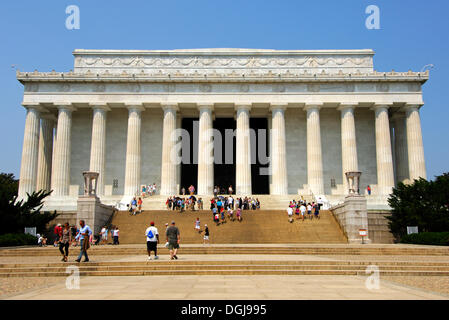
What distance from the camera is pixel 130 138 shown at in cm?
5181

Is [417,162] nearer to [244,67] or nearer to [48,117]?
[244,67]

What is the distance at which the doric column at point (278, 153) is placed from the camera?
1988 inches

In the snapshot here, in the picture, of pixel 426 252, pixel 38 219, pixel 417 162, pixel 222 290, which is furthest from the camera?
pixel 417 162

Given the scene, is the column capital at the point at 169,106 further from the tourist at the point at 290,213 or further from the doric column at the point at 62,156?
the tourist at the point at 290,213

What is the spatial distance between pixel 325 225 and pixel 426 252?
12698 mm

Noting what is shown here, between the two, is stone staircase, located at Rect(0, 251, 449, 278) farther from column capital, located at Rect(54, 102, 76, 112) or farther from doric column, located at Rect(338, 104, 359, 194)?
column capital, located at Rect(54, 102, 76, 112)

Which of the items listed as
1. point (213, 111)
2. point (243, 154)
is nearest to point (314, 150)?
point (243, 154)

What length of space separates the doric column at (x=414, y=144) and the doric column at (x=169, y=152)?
1117 inches

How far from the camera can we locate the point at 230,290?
38.8 feet

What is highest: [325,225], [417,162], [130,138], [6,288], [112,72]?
[112,72]

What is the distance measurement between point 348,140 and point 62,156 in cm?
3458

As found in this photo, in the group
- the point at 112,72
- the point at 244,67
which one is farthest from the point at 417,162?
the point at 112,72

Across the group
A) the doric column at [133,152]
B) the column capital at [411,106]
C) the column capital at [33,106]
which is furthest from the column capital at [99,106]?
the column capital at [411,106]

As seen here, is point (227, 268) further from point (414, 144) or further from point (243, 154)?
point (414, 144)
